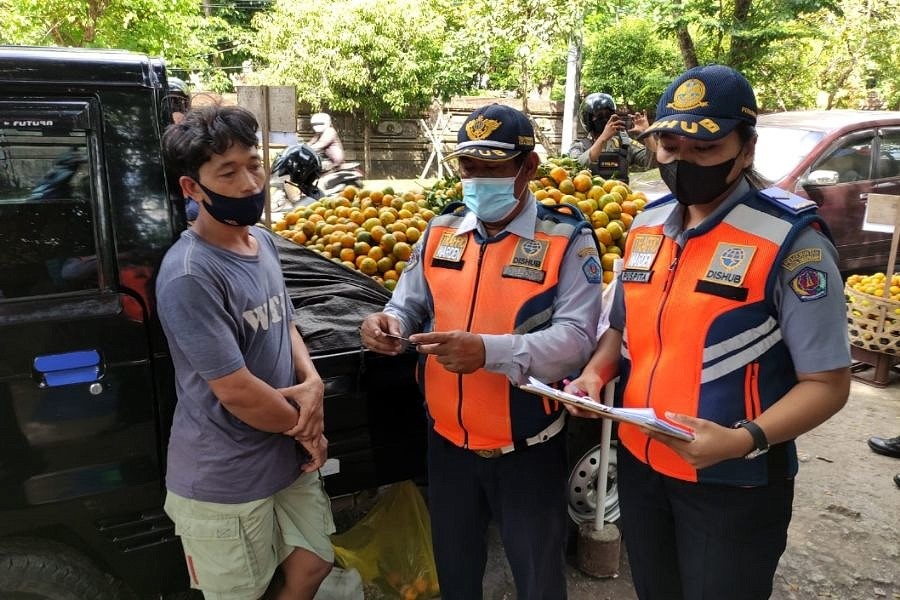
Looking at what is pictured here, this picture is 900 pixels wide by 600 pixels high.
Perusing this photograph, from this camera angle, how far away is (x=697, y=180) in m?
1.72

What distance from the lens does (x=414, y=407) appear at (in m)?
2.67

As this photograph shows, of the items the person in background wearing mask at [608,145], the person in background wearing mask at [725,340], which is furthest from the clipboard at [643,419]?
the person in background wearing mask at [608,145]

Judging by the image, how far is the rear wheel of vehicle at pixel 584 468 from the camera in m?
3.10

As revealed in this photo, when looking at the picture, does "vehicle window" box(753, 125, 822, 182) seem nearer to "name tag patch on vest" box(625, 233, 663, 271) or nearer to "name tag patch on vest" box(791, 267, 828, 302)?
"name tag patch on vest" box(625, 233, 663, 271)

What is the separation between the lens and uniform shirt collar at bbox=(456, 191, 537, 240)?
208 centimetres

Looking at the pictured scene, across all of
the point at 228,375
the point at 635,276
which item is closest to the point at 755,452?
the point at 635,276

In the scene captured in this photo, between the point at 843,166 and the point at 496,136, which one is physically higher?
the point at 496,136

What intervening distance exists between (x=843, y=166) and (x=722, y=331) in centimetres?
701

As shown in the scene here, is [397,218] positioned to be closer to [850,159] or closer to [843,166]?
[843,166]

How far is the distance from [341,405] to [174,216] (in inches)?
35.1

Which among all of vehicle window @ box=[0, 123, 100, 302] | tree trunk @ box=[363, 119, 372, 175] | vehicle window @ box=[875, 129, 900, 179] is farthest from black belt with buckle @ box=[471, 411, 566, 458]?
tree trunk @ box=[363, 119, 372, 175]

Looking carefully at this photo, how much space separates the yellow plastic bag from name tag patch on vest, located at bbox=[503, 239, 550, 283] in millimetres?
1291

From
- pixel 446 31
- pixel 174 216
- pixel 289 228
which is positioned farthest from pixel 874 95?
pixel 174 216

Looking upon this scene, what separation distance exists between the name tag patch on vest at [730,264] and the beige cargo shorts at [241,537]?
1339mm
